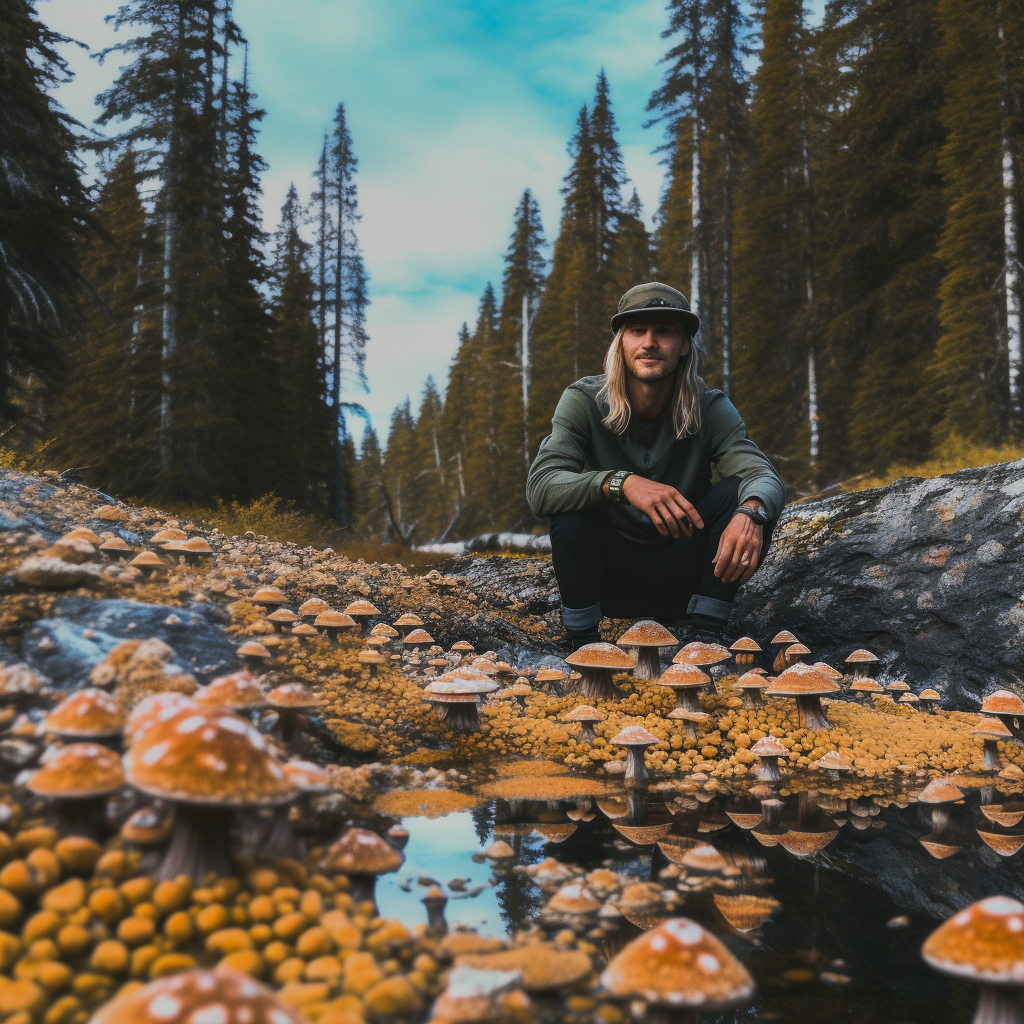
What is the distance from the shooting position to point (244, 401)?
19.0 meters

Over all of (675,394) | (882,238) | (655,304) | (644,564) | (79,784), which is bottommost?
(79,784)

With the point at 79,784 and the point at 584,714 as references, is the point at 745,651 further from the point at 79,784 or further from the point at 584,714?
the point at 79,784

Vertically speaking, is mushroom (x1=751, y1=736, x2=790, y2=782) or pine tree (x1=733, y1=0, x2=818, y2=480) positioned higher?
pine tree (x1=733, y1=0, x2=818, y2=480)

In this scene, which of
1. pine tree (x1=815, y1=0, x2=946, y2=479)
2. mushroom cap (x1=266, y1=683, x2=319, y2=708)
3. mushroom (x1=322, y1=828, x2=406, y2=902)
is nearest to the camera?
mushroom (x1=322, y1=828, x2=406, y2=902)

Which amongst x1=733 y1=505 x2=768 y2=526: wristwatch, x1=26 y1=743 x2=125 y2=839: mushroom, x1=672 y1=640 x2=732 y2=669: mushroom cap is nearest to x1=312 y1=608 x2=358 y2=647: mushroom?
x1=672 y1=640 x2=732 y2=669: mushroom cap

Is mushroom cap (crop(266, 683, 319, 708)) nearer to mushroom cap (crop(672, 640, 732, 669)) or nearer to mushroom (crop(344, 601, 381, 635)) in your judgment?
mushroom (crop(344, 601, 381, 635))

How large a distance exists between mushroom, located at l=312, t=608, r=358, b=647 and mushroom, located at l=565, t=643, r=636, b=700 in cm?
137

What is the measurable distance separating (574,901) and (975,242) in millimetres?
19800

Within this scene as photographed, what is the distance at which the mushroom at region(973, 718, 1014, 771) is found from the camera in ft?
11.8

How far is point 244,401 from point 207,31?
10.2 meters

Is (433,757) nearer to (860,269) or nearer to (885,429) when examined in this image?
→ (885,429)

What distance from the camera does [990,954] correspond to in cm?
137

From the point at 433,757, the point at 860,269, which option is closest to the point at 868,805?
the point at 433,757

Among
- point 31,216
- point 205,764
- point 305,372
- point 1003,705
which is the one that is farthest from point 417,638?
point 305,372
